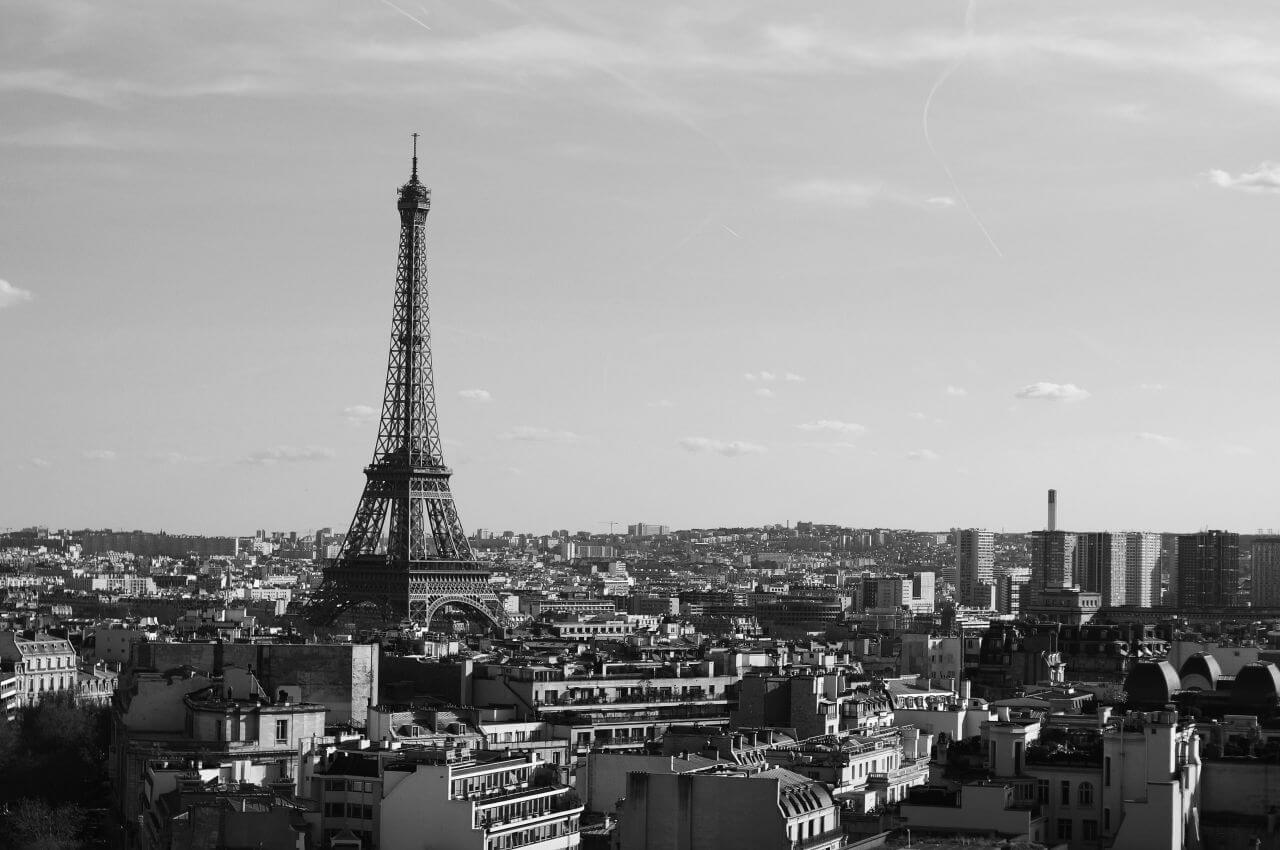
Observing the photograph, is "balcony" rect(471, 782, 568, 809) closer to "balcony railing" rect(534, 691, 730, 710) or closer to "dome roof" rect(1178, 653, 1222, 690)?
"dome roof" rect(1178, 653, 1222, 690)

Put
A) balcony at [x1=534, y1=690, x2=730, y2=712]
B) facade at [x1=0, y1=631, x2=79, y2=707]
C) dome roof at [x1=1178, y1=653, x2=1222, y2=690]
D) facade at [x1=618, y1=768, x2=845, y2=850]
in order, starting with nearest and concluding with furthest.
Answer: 1. facade at [x1=618, y1=768, x2=845, y2=850]
2. dome roof at [x1=1178, y1=653, x2=1222, y2=690]
3. balcony at [x1=534, y1=690, x2=730, y2=712]
4. facade at [x1=0, y1=631, x2=79, y2=707]

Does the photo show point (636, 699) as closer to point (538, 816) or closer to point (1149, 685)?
point (1149, 685)

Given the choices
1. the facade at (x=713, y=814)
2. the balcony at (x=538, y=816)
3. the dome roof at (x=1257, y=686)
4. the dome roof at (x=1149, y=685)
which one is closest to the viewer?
the facade at (x=713, y=814)

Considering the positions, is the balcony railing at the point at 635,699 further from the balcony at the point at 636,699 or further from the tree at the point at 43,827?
the tree at the point at 43,827

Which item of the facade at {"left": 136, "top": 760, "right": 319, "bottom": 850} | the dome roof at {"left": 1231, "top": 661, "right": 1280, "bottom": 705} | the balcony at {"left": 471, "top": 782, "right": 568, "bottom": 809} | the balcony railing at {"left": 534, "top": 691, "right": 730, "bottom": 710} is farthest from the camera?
the balcony railing at {"left": 534, "top": 691, "right": 730, "bottom": 710}

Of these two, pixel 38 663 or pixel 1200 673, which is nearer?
pixel 1200 673

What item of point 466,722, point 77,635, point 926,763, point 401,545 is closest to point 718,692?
point 466,722

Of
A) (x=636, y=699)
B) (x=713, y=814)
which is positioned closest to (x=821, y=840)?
(x=713, y=814)

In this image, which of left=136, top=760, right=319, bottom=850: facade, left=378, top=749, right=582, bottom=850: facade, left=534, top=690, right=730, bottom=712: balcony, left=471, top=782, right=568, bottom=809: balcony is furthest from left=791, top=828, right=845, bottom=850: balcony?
left=534, top=690, right=730, bottom=712: balcony

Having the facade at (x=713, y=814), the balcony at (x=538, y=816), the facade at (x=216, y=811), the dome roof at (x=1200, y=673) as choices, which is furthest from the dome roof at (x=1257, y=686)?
the facade at (x=216, y=811)
